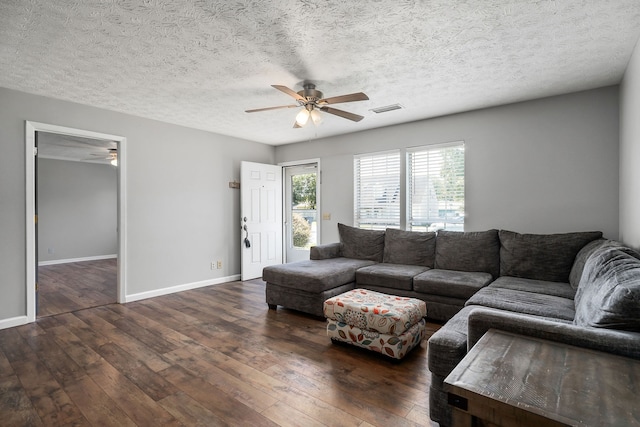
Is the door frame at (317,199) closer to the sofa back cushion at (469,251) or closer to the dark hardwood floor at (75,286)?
the sofa back cushion at (469,251)

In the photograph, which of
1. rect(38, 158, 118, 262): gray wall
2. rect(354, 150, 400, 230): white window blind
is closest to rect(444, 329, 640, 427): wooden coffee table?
rect(354, 150, 400, 230): white window blind

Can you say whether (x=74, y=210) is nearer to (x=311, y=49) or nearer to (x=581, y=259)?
(x=311, y=49)

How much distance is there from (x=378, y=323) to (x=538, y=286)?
1.65 metres

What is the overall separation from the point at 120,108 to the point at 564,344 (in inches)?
190

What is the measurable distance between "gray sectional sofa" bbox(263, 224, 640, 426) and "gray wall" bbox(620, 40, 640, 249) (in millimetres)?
238

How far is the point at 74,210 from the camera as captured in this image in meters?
7.59

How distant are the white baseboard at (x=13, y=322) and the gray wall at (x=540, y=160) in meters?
4.80

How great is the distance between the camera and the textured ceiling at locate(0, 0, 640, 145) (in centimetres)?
203

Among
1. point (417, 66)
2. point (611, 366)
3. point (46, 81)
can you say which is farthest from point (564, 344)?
point (46, 81)

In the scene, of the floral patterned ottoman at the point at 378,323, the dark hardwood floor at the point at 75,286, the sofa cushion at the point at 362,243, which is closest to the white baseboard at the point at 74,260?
the dark hardwood floor at the point at 75,286

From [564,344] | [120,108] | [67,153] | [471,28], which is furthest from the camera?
[67,153]

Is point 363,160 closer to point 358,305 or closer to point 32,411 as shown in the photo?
point 358,305

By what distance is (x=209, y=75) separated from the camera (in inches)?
119

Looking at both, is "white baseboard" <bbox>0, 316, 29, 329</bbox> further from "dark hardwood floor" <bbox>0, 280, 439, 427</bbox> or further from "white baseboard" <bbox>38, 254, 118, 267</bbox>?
"white baseboard" <bbox>38, 254, 118, 267</bbox>
